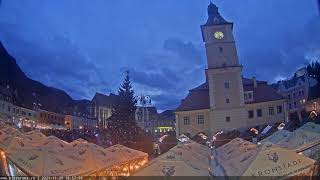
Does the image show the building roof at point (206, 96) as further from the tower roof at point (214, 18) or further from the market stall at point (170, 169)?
the market stall at point (170, 169)

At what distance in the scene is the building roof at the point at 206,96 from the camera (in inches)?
658

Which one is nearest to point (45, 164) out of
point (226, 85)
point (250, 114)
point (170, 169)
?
point (170, 169)

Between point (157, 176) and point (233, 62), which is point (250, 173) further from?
point (233, 62)

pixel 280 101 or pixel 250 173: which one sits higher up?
pixel 280 101

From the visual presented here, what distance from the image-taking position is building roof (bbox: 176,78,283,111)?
16.7 metres

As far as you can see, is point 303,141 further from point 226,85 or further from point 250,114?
point 250,114

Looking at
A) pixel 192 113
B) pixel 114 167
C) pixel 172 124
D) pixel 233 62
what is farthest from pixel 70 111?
pixel 114 167

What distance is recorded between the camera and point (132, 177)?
4.49 meters

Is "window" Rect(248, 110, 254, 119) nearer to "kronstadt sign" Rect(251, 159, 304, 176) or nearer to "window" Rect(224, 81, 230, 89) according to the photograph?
"window" Rect(224, 81, 230, 89)

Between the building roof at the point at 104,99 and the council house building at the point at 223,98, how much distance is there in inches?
112

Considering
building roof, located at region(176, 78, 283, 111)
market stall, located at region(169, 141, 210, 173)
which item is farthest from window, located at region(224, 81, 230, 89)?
market stall, located at region(169, 141, 210, 173)

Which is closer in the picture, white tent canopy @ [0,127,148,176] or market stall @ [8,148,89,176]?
market stall @ [8,148,89,176]

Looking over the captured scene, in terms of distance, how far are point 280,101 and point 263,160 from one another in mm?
15114

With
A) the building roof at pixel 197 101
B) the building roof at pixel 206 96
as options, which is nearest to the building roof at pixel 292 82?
the building roof at pixel 206 96
